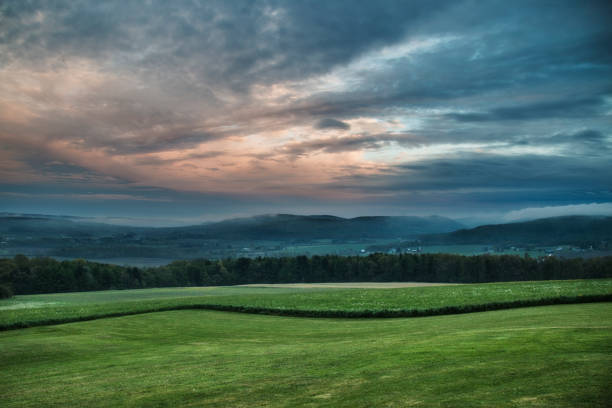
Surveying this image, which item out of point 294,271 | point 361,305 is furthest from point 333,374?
point 294,271

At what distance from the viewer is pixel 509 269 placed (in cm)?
10081

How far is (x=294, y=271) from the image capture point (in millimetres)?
116188

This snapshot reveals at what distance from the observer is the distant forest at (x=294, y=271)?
306 feet

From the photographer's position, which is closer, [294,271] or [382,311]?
[382,311]

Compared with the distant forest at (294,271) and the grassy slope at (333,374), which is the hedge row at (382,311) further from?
the distant forest at (294,271)

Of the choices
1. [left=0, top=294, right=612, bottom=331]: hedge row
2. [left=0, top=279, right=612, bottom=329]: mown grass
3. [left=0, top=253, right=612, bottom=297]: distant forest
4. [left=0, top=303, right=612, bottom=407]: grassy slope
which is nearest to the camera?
[left=0, top=303, right=612, bottom=407]: grassy slope

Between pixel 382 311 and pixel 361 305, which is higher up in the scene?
pixel 382 311

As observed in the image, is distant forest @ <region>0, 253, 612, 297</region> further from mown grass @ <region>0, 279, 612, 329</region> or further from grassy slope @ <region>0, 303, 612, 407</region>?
grassy slope @ <region>0, 303, 612, 407</region>

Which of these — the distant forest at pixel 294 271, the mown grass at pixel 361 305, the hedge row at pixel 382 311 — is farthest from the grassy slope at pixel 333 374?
the distant forest at pixel 294 271

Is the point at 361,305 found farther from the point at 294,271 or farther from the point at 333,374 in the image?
the point at 294,271

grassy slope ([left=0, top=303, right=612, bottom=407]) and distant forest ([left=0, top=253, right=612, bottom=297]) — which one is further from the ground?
grassy slope ([left=0, top=303, right=612, bottom=407])

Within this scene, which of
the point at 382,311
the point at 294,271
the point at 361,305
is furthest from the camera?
the point at 294,271

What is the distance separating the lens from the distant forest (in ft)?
306

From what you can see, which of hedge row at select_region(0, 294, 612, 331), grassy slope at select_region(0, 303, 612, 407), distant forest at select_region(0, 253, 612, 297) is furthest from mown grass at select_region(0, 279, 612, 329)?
distant forest at select_region(0, 253, 612, 297)
